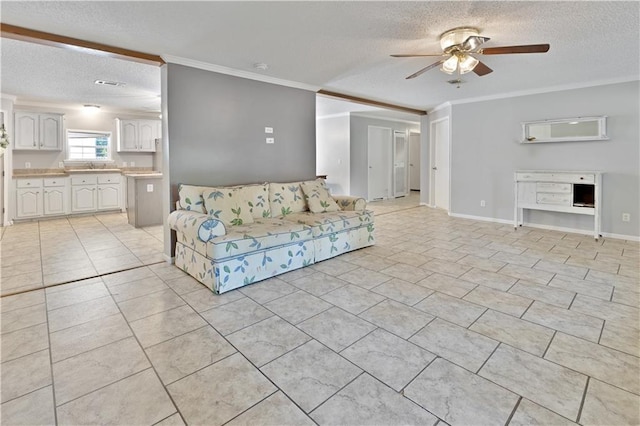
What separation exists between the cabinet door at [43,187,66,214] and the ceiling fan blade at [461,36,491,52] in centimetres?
760

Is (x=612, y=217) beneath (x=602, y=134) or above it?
beneath

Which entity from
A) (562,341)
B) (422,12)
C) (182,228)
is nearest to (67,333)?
(182,228)

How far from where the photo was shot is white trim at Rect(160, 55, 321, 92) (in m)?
3.62

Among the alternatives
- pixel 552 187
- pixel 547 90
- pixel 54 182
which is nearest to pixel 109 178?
pixel 54 182

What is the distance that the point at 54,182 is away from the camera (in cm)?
649

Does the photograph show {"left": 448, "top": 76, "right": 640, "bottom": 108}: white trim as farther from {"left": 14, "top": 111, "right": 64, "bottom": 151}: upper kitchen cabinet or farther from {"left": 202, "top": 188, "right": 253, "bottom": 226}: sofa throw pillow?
{"left": 14, "top": 111, "right": 64, "bottom": 151}: upper kitchen cabinet

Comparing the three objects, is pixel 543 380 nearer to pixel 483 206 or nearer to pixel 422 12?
pixel 422 12

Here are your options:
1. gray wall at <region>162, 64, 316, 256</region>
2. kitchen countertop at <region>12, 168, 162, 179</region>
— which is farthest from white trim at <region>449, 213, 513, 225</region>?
kitchen countertop at <region>12, 168, 162, 179</region>

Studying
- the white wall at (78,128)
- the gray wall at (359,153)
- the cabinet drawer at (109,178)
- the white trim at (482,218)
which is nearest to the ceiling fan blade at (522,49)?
the white trim at (482,218)

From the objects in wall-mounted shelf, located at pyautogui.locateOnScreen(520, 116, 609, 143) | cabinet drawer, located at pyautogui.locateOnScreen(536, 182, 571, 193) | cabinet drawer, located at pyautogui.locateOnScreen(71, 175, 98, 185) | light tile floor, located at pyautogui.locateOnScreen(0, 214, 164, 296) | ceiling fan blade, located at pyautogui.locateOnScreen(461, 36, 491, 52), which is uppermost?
ceiling fan blade, located at pyautogui.locateOnScreen(461, 36, 491, 52)

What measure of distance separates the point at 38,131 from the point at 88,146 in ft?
3.18

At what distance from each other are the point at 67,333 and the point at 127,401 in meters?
1.04

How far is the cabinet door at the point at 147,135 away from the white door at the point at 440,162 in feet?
22.0

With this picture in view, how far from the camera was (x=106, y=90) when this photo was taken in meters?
5.39
